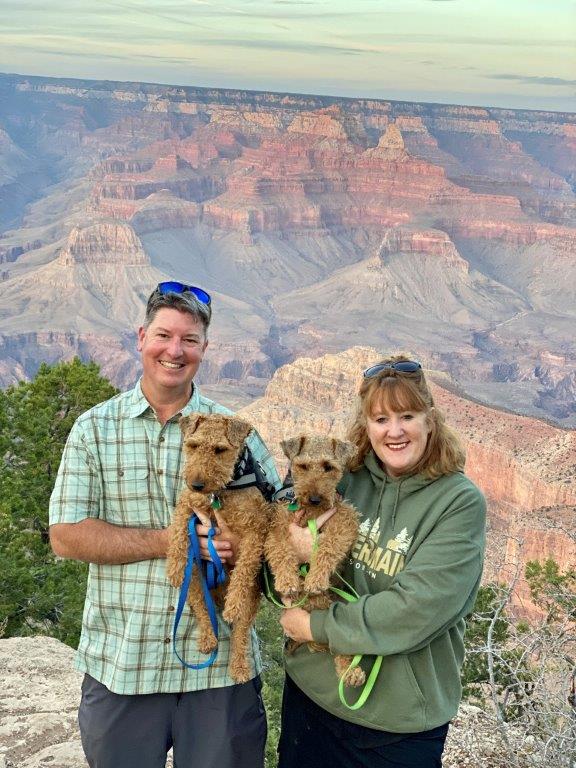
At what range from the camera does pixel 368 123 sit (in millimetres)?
144750

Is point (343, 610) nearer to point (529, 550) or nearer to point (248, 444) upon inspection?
point (248, 444)

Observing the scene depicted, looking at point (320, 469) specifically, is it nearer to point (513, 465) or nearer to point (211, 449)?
point (211, 449)

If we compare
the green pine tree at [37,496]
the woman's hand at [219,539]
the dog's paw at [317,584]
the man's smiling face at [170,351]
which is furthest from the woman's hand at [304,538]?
the green pine tree at [37,496]

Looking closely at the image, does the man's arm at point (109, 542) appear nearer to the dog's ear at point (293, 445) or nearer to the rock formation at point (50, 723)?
the dog's ear at point (293, 445)

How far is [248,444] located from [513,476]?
3347cm

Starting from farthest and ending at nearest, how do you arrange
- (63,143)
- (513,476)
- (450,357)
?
(63,143) → (450,357) → (513,476)

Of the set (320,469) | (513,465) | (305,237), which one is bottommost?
(513,465)

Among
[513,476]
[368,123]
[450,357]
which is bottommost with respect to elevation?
[450,357]

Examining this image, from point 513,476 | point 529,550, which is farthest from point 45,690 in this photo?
point 513,476

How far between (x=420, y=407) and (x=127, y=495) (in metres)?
1.37

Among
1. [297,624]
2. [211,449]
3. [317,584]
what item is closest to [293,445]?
[211,449]

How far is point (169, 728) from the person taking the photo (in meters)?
4.14

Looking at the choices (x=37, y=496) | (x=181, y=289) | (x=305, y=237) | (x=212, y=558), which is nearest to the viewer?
(x=212, y=558)

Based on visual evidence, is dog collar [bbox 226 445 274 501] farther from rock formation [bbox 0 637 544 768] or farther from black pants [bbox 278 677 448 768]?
rock formation [bbox 0 637 544 768]
